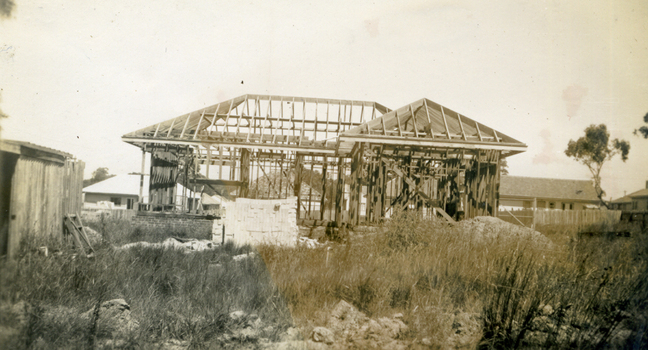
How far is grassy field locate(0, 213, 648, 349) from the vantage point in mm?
4531

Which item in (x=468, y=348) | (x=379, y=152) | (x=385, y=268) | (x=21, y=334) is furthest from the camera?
(x=379, y=152)

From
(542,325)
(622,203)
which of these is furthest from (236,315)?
(622,203)

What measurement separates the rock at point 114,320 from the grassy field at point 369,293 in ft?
0.37

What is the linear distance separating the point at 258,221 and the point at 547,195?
3749 centimetres

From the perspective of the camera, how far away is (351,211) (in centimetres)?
1521

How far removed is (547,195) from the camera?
40.3m

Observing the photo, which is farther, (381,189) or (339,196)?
(339,196)

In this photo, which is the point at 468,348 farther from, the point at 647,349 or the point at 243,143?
the point at 243,143

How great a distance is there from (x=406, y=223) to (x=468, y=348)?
495cm

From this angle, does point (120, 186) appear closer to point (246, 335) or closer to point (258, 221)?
point (258, 221)

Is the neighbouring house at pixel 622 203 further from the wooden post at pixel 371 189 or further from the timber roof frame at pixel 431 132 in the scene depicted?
the wooden post at pixel 371 189

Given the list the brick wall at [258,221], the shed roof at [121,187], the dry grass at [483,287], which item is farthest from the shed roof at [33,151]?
the shed roof at [121,187]

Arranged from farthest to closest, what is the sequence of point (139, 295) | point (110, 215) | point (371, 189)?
point (110, 215) < point (371, 189) < point (139, 295)

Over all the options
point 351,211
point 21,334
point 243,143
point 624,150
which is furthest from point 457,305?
point 243,143
